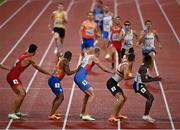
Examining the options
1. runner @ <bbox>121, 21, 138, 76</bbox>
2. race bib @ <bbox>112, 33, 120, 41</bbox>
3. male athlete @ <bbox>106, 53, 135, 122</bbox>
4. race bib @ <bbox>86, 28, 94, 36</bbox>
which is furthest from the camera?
race bib @ <bbox>86, 28, 94, 36</bbox>

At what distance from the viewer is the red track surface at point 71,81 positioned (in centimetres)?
1325

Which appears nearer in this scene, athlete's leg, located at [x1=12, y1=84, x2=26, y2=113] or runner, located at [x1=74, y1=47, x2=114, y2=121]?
runner, located at [x1=74, y1=47, x2=114, y2=121]

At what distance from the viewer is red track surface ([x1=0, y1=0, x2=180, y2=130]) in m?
13.2

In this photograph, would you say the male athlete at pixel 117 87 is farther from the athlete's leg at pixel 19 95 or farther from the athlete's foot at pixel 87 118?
the athlete's leg at pixel 19 95

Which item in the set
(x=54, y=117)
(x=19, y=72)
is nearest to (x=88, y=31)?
(x=19, y=72)

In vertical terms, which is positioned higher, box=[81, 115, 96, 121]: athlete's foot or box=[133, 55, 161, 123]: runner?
box=[133, 55, 161, 123]: runner

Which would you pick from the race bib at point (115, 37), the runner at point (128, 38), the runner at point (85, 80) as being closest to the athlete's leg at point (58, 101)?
the runner at point (85, 80)

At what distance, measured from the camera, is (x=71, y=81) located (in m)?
16.9

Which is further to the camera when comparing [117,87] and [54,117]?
[54,117]

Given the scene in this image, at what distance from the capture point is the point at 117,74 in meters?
13.2

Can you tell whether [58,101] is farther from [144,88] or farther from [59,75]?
[144,88]

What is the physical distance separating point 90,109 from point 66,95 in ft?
4.61

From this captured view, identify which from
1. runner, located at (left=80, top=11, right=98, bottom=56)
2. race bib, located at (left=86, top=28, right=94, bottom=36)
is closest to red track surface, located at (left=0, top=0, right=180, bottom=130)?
runner, located at (left=80, top=11, right=98, bottom=56)

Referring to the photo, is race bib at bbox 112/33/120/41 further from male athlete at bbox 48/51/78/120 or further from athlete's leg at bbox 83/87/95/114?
male athlete at bbox 48/51/78/120
